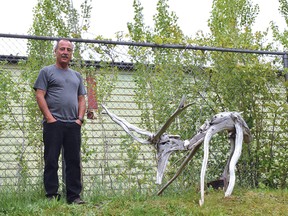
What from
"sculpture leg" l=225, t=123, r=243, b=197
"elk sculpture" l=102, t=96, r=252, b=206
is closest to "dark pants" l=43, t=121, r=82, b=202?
"elk sculpture" l=102, t=96, r=252, b=206

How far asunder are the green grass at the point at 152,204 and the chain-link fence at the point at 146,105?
19.3 inches

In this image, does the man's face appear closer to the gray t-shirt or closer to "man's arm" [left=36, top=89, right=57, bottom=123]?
the gray t-shirt

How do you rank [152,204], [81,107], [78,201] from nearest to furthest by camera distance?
[152,204]
[78,201]
[81,107]

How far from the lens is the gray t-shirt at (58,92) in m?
6.12

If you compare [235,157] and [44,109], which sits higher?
[44,109]

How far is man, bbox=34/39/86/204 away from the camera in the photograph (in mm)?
6035

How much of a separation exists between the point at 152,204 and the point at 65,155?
1144mm

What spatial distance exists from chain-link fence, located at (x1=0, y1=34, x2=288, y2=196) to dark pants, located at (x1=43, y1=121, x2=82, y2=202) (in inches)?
26.1

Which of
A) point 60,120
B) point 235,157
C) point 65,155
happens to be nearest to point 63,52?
point 60,120

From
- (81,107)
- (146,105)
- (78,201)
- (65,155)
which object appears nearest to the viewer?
(78,201)

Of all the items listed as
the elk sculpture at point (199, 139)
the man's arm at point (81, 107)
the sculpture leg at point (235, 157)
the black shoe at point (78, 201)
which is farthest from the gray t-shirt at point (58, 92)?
the sculpture leg at point (235, 157)

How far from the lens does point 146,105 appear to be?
24.6ft

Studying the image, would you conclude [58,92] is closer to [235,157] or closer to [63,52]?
[63,52]

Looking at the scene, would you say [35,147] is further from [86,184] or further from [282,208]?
[282,208]
